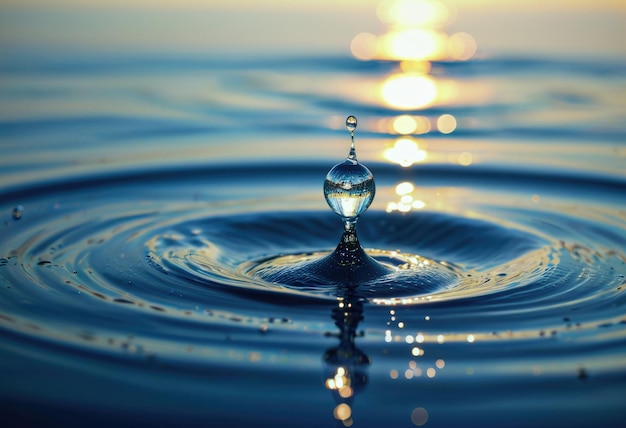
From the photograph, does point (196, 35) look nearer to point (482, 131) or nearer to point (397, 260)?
point (482, 131)

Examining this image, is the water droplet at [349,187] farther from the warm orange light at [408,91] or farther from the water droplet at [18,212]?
the warm orange light at [408,91]

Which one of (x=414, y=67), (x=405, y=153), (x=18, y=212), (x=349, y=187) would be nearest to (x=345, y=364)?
(x=349, y=187)

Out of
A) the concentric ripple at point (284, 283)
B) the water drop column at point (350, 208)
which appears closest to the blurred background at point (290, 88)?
the concentric ripple at point (284, 283)

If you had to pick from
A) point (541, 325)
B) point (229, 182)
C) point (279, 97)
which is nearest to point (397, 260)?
point (541, 325)

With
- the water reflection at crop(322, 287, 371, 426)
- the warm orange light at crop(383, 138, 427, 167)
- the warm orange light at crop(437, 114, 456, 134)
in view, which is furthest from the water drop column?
the warm orange light at crop(437, 114, 456, 134)

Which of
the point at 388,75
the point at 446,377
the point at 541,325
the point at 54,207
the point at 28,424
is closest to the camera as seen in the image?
the point at 28,424

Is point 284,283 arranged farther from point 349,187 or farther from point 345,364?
point 345,364
